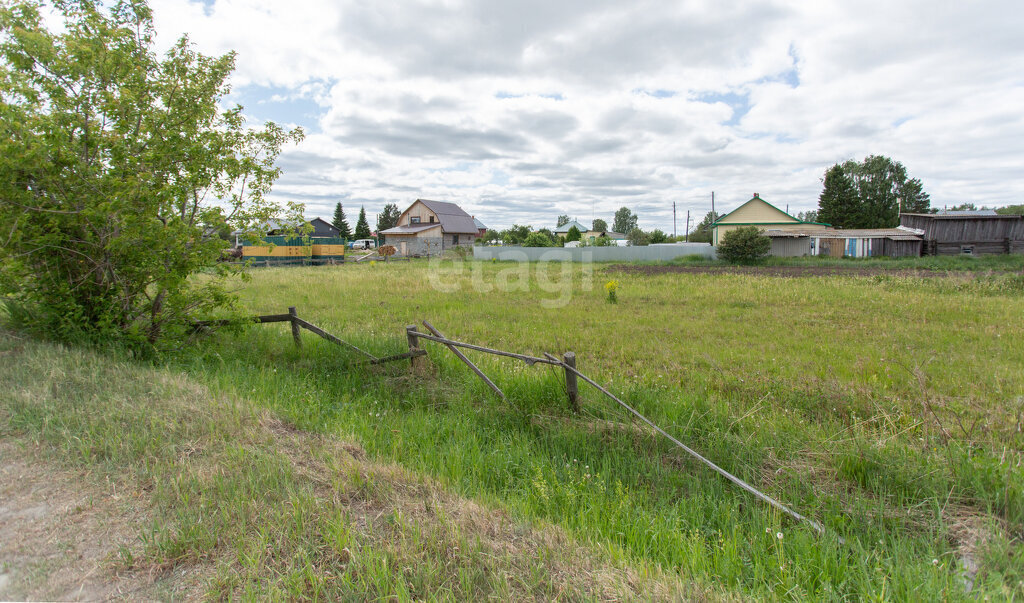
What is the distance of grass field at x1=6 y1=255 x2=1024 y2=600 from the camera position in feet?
8.16

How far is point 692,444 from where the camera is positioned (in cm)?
458

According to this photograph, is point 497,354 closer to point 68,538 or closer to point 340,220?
point 68,538

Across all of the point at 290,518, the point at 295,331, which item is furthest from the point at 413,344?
the point at 290,518

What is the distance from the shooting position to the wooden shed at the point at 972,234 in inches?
1255

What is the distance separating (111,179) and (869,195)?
245ft

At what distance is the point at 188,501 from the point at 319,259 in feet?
132

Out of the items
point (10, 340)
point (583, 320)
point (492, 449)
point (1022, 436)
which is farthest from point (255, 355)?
point (1022, 436)

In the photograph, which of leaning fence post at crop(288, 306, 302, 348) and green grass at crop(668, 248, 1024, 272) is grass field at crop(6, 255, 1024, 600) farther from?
green grass at crop(668, 248, 1024, 272)

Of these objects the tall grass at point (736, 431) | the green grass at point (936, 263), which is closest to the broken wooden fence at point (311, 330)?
the tall grass at point (736, 431)

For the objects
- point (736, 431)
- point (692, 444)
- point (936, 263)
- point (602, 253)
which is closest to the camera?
point (692, 444)

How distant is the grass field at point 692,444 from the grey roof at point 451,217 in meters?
46.4

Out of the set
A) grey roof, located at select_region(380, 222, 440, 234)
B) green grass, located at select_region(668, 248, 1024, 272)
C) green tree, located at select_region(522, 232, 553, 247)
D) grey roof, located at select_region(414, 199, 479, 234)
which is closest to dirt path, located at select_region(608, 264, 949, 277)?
green grass, located at select_region(668, 248, 1024, 272)

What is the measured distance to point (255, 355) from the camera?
7.48m

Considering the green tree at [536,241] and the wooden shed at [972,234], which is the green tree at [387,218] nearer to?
the green tree at [536,241]
